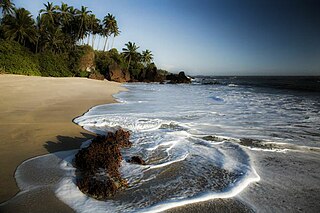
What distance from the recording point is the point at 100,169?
335 cm

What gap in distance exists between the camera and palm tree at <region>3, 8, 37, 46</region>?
3612 cm

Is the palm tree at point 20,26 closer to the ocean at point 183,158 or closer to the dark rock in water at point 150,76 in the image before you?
the dark rock in water at point 150,76

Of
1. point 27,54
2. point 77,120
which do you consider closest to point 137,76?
point 27,54

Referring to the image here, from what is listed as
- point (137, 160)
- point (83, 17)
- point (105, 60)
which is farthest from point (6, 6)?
point (137, 160)

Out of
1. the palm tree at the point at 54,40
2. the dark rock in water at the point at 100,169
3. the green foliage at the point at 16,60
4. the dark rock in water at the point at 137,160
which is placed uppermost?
the palm tree at the point at 54,40

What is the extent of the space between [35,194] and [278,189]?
3.28 metres

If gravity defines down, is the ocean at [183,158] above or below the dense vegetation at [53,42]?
below

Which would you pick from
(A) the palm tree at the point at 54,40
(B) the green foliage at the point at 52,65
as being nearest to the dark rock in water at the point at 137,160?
(B) the green foliage at the point at 52,65

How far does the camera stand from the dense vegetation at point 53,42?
34.1 m

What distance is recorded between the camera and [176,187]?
10.1 ft

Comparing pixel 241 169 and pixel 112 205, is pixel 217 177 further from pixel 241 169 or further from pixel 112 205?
pixel 112 205

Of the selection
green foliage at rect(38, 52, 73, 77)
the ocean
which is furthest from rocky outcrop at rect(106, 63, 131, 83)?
the ocean

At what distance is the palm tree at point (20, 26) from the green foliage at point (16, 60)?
157 centimetres

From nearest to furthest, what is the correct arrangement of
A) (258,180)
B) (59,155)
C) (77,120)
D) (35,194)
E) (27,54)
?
(35,194) < (258,180) < (59,155) < (77,120) < (27,54)
